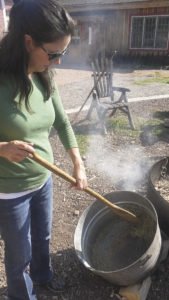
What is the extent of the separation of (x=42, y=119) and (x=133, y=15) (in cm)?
1500

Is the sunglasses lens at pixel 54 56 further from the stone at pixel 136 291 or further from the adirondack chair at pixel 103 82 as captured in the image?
the adirondack chair at pixel 103 82

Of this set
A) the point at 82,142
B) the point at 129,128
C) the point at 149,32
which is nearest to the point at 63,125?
the point at 82,142

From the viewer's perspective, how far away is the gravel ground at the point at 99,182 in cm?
262

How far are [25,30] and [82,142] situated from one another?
4.18 metres

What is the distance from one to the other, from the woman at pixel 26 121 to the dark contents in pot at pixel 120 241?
72cm

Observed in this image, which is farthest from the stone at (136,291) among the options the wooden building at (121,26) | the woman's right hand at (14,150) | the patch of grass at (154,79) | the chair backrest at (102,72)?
the wooden building at (121,26)

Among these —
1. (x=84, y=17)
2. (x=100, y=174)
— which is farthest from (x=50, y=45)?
(x=84, y=17)

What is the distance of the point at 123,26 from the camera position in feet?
51.4

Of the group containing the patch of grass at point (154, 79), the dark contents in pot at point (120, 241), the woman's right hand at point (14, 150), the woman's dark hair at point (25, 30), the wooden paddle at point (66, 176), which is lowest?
the patch of grass at point (154, 79)

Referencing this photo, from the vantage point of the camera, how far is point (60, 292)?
260 centimetres

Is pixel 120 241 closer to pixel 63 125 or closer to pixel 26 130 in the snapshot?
pixel 63 125

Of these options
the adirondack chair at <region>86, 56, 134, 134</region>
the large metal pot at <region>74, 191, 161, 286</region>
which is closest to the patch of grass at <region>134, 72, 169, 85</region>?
the adirondack chair at <region>86, 56, 134, 134</region>

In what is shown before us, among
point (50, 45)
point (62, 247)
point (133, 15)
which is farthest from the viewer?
point (133, 15)

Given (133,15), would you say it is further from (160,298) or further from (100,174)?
(160,298)
